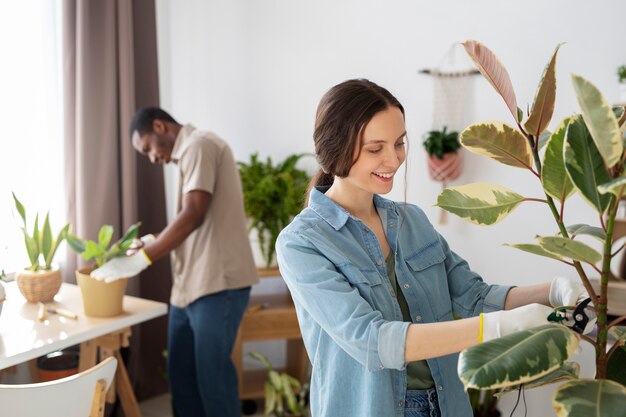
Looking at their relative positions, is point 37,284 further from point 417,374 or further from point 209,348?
point 417,374

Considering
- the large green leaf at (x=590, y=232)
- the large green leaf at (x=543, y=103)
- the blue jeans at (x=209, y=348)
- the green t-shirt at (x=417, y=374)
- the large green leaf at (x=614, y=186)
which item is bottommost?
the blue jeans at (x=209, y=348)

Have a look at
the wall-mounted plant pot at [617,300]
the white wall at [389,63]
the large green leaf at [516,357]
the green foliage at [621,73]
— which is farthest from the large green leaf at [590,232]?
the green foliage at [621,73]

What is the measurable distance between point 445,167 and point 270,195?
2.72 ft

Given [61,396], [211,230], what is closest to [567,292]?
[61,396]

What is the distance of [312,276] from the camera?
121cm

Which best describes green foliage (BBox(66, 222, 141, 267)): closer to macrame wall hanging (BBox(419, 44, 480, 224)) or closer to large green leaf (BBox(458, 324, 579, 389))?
macrame wall hanging (BBox(419, 44, 480, 224))

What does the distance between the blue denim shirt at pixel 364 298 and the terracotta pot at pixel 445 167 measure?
1.64 metres

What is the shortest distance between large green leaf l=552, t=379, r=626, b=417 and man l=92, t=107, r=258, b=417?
1696 mm

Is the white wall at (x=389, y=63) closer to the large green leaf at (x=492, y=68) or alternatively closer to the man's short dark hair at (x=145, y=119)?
the man's short dark hair at (x=145, y=119)

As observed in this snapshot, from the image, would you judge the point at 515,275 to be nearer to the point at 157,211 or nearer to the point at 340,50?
the point at 340,50

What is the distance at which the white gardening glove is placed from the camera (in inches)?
48.5

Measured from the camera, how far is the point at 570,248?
93 cm

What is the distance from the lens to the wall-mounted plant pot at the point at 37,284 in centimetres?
236

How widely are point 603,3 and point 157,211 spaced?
2.22m
